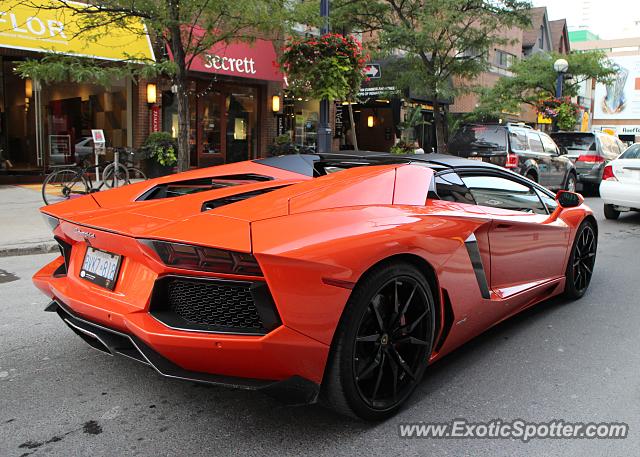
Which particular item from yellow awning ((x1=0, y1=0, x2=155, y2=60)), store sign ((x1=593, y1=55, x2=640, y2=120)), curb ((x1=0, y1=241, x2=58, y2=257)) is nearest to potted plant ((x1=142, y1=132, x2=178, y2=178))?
yellow awning ((x1=0, y1=0, x2=155, y2=60))

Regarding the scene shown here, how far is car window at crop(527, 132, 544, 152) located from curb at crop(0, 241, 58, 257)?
394 inches

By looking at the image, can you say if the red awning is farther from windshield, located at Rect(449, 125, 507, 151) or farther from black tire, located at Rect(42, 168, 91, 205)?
windshield, located at Rect(449, 125, 507, 151)

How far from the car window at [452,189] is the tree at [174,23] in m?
5.80

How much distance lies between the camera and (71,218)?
3.19m

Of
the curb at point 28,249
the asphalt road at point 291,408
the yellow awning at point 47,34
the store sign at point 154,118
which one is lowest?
the asphalt road at point 291,408

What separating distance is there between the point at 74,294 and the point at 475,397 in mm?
2306

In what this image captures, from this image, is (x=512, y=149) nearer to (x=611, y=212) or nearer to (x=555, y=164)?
(x=555, y=164)

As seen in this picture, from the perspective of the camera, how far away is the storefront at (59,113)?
43.8ft

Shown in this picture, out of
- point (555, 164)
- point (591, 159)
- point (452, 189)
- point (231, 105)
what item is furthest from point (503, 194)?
point (231, 105)

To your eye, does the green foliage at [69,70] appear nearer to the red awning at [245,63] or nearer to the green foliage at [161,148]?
the green foliage at [161,148]

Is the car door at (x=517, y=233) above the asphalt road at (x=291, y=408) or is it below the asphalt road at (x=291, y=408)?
above

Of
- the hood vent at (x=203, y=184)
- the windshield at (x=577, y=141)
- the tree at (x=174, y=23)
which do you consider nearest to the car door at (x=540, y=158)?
the windshield at (x=577, y=141)

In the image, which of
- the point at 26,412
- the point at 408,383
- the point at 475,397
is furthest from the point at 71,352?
the point at 475,397

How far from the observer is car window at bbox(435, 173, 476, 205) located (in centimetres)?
362
